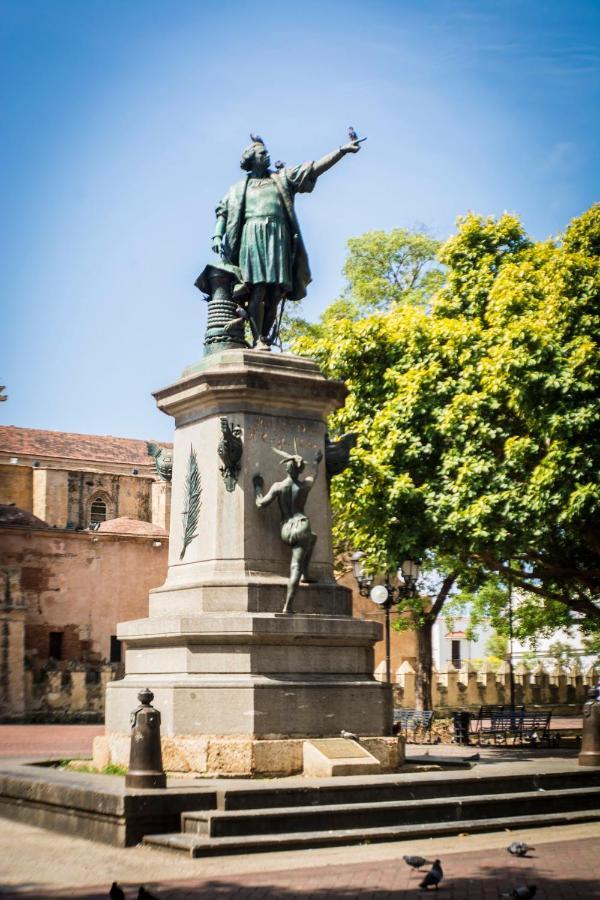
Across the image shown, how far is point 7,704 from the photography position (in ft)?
124

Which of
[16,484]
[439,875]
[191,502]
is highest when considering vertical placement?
[16,484]

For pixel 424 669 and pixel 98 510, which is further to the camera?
pixel 98 510

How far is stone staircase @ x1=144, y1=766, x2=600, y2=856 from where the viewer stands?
954 centimetres

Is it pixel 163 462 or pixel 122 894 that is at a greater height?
pixel 163 462

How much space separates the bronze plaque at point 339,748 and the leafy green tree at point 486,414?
26.5 feet

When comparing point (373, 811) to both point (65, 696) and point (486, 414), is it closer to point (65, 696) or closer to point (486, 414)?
point (486, 414)

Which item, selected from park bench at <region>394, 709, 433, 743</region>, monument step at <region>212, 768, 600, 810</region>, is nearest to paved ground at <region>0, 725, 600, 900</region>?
monument step at <region>212, 768, 600, 810</region>

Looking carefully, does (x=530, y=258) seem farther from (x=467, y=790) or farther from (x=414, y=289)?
(x=467, y=790)

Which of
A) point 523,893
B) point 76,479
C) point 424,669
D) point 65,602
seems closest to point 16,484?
point 76,479

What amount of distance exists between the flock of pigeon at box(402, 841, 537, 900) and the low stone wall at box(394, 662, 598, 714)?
29.6 m

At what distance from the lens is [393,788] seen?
10688mm

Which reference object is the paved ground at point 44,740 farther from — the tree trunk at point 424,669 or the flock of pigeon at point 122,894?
the flock of pigeon at point 122,894

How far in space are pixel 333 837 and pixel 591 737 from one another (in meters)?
4.82

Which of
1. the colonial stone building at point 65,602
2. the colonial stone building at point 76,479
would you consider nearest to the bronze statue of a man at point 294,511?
the colonial stone building at point 65,602
